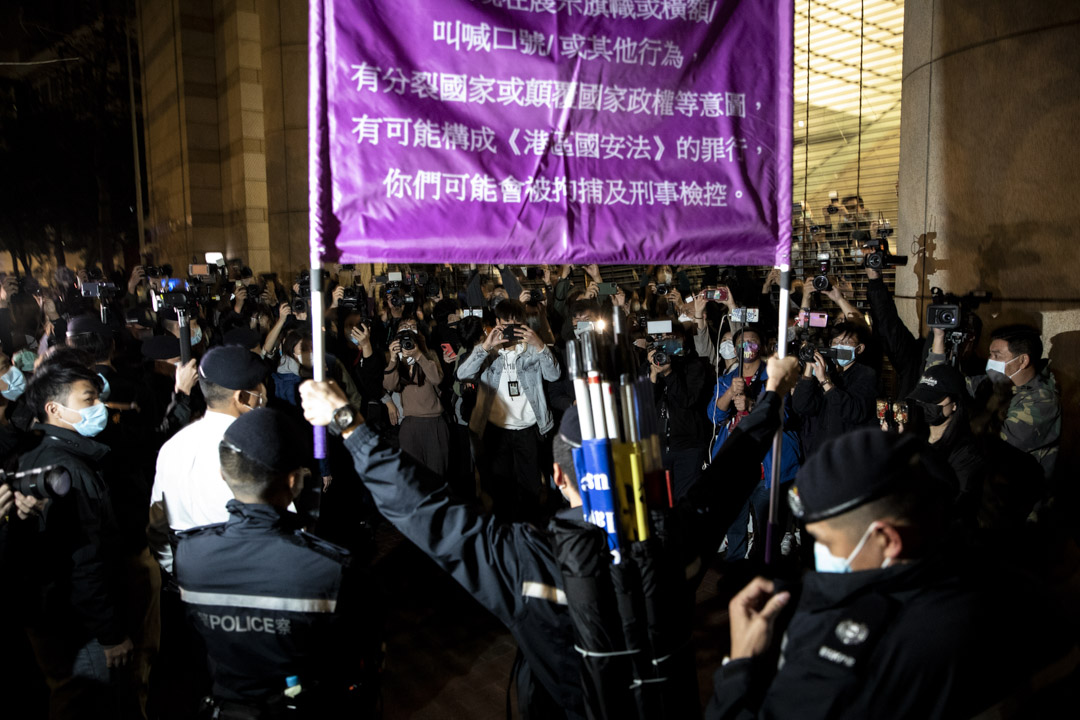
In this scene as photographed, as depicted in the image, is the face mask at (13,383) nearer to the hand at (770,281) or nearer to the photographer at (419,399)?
the photographer at (419,399)

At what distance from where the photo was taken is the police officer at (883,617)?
1.55 m

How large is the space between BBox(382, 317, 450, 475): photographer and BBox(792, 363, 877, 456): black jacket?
2.86 metres

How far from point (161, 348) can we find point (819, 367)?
4812 millimetres

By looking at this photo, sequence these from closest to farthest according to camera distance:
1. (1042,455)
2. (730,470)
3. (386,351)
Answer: (730,470) < (1042,455) < (386,351)

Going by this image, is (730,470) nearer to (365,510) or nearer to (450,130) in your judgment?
(450,130)

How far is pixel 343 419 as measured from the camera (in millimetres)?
2258

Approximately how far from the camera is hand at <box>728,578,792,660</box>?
5.86ft

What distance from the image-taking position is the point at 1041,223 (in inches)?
237

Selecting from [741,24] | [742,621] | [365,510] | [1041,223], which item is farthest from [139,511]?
[1041,223]

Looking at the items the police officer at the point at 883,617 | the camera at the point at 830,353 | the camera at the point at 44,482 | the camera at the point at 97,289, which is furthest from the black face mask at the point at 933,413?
the camera at the point at 97,289

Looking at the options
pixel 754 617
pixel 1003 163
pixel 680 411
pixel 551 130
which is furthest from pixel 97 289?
pixel 1003 163

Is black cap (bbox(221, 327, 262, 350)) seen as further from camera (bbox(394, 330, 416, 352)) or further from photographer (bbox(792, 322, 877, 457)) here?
photographer (bbox(792, 322, 877, 457))

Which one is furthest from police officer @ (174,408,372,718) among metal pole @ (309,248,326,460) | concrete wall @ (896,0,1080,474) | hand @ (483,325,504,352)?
concrete wall @ (896,0,1080,474)

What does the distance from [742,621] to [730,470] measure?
0.92 metres
